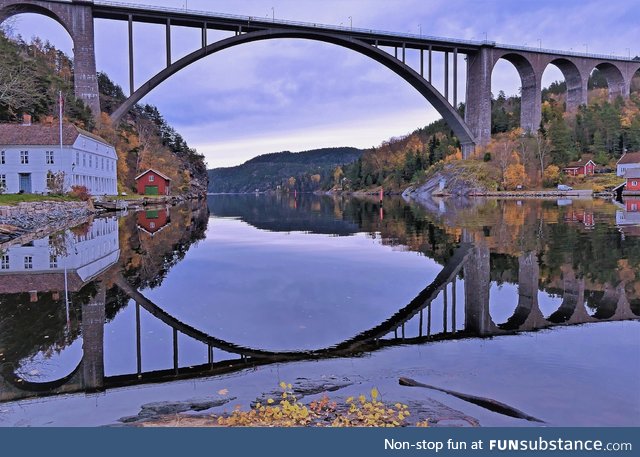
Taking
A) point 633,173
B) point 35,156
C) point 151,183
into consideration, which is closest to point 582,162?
point 633,173

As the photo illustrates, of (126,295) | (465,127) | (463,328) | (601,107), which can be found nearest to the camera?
(463,328)

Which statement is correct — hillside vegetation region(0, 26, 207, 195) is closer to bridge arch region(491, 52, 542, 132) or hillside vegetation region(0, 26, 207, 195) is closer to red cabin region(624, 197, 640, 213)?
red cabin region(624, 197, 640, 213)

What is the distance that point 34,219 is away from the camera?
88.1 feet

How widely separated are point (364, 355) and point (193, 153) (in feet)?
360

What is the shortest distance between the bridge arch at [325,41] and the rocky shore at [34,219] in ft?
61.0

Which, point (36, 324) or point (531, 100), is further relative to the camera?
point (531, 100)

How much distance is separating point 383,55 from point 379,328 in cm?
5488

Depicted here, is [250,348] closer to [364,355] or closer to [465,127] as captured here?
[364,355]

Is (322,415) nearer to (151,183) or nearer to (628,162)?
(151,183)
